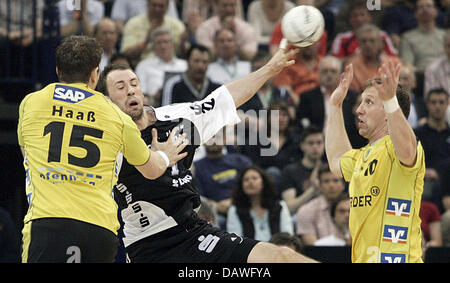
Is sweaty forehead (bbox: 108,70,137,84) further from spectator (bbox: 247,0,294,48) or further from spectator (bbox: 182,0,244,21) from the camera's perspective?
spectator (bbox: 182,0,244,21)

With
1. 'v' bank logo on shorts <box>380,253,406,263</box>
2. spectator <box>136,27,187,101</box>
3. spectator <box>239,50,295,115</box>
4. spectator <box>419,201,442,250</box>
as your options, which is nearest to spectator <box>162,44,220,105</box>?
spectator <box>136,27,187,101</box>

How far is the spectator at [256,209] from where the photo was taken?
9852 millimetres

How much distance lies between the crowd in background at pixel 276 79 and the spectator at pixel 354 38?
0.02 meters

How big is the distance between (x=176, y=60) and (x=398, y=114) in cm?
715

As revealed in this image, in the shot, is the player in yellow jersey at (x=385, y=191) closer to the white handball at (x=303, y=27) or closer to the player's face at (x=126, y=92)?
the white handball at (x=303, y=27)

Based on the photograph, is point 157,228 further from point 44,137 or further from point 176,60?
point 176,60

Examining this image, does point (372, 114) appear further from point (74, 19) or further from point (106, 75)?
point (74, 19)

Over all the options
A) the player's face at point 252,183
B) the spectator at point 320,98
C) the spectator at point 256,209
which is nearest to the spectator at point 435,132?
the spectator at point 320,98

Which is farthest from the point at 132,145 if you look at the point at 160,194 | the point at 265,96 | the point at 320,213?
the point at 265,96

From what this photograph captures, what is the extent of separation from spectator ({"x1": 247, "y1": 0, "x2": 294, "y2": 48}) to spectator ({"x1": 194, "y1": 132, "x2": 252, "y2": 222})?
296 centimetres

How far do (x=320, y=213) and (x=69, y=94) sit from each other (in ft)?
17.7

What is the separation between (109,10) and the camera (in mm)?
13469

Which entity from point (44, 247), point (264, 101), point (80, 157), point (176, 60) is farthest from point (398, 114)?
point (176, 60)
